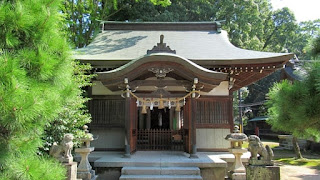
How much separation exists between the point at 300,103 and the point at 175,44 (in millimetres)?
7925

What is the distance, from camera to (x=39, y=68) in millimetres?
2951

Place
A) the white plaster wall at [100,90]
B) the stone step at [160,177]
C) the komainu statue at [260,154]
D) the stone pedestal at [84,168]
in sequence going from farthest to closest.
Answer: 1. the white plaster wall at [100,90]
2. the stone step at [160,177]
3. the stone pedestal at [84,168]
4. the komainu statue at [260,154]

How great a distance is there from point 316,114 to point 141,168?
15.3ft

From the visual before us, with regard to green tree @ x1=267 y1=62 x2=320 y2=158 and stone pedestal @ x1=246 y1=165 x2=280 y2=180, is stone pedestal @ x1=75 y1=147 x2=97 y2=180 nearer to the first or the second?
stone pedestal @ x1=246 y1=165 x2=280 y2=180

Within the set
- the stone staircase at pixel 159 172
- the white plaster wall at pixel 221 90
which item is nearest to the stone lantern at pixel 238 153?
the stone staircase at pixel 159 172

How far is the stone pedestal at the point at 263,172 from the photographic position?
5.89m

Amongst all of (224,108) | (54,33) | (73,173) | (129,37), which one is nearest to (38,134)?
(54,33)

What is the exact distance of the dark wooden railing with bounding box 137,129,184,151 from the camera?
9734 millimetres

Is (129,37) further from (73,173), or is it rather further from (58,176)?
(58,176)

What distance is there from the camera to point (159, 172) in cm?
694

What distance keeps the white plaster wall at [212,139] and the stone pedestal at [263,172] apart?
3.10 m

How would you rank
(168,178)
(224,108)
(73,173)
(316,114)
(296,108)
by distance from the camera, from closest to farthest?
(316,114) < (296,108) < (73,173) < (168,178) < (224,108)

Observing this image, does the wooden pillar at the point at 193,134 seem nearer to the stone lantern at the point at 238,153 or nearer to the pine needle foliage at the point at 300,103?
the stone lantern at the point at 238,153

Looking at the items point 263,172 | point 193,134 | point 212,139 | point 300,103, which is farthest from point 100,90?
point 300,103
